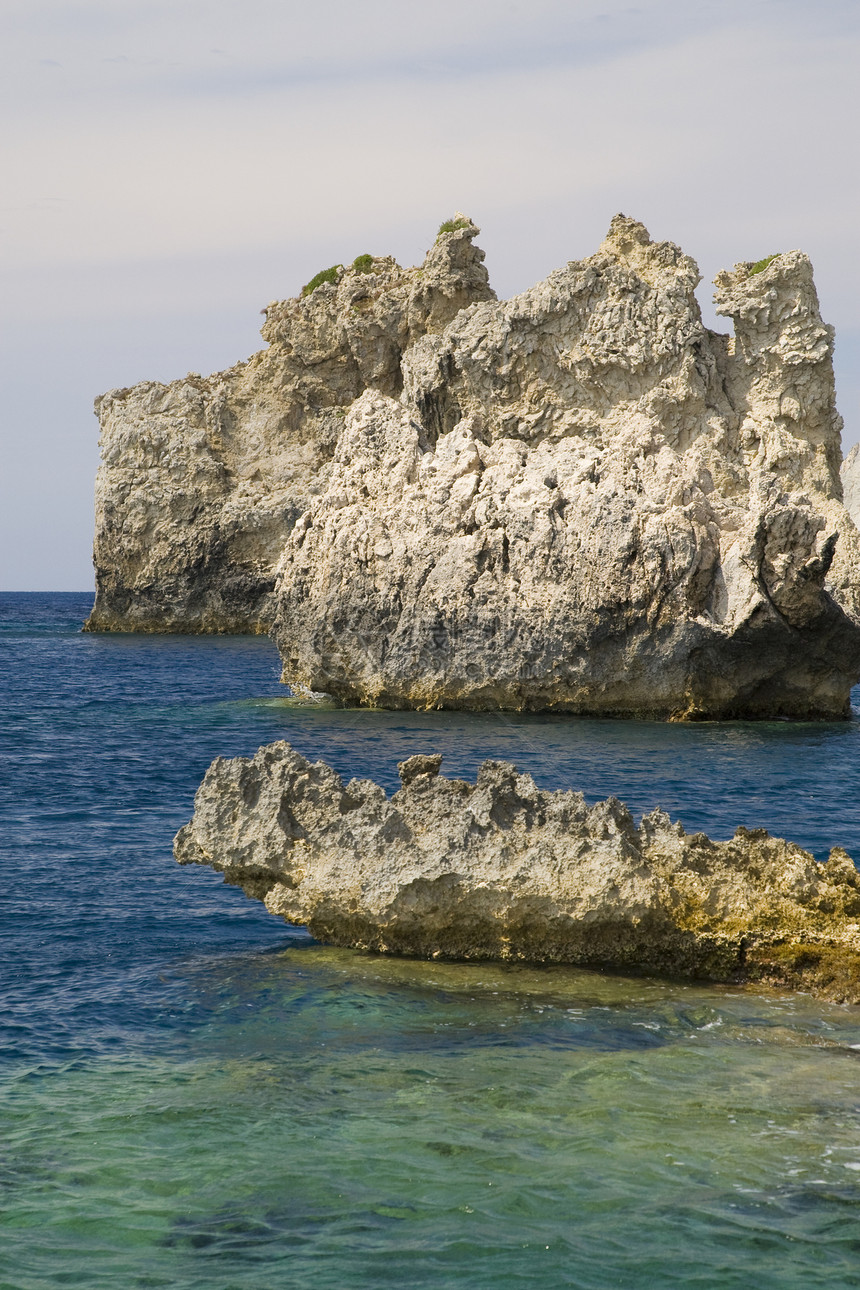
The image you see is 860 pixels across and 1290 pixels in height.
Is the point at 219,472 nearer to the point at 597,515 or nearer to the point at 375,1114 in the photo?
the point at 597,515

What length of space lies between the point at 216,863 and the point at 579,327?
2698cm

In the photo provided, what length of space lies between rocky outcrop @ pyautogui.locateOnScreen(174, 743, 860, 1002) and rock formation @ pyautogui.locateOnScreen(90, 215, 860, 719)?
17756mm

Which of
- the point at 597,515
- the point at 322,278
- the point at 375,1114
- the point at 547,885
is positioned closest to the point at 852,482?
the point at 322,278

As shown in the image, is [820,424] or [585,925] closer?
[585,925]

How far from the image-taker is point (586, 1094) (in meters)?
9.16

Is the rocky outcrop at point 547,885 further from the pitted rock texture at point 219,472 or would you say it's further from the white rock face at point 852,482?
the white rock face at point 852,482

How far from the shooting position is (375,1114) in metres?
8.88

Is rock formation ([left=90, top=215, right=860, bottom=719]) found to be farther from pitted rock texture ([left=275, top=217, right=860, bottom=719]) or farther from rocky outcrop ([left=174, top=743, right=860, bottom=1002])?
rocky outcrop ([left=174, top=743, right=860, bottom=1002])

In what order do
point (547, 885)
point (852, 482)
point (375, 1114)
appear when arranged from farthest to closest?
point (852, 482), point (547, 885), point (375, 1114)

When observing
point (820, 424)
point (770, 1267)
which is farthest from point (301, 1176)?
point (820, 424)

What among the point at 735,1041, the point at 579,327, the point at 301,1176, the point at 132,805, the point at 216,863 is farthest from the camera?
the point at 579,327

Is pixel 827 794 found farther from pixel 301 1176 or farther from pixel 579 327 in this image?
pixel 579 327

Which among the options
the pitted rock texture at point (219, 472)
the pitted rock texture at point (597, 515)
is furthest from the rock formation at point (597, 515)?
the pitted rock texture at point (219, 472)

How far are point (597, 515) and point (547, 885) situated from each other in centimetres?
1975
